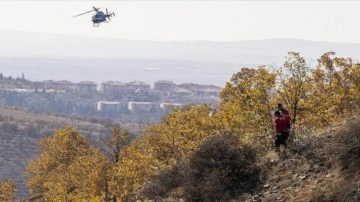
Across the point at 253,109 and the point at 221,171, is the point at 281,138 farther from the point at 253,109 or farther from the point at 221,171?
the point at 253,109

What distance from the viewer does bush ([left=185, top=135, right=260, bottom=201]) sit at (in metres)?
22.0

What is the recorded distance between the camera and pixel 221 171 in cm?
2247

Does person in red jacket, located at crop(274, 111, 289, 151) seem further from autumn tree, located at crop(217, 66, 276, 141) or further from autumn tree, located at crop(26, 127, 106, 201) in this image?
autumn tree, located at crop(26, 127, 106, 201)

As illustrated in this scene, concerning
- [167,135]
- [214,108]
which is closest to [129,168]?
[167,135]

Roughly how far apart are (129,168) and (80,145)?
78.1ft

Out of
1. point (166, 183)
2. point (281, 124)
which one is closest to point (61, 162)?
point (166, 183)

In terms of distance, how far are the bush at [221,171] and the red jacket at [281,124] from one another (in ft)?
4.63

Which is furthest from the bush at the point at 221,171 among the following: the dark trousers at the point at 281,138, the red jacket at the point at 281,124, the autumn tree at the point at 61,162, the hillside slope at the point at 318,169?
the autumn tree at the point at 61,162

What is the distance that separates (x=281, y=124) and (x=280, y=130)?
0.31m

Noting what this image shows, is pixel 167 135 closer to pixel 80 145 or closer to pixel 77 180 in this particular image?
pixel 77 180

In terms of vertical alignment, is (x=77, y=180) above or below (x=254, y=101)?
below

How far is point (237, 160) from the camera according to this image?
906 inches

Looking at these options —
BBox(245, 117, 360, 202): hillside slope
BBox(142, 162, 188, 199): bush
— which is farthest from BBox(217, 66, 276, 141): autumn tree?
BBox(245, 117, 360, 202): hillside slope

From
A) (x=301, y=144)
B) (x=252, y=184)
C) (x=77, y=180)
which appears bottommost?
(x=77, y=180)
